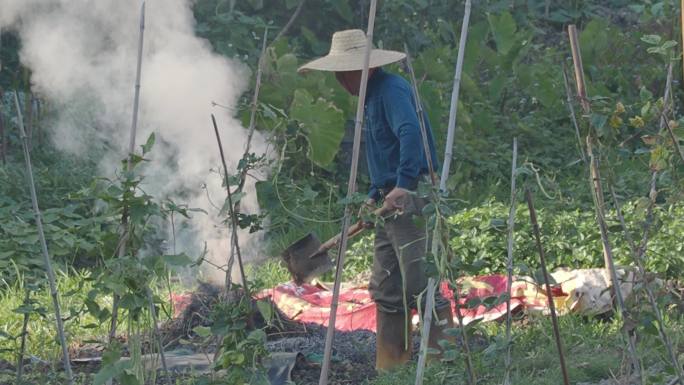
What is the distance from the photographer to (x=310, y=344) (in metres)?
5.52

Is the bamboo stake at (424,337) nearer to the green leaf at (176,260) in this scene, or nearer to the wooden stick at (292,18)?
the green leaf at (176,260)

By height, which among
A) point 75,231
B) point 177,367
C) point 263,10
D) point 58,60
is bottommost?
point 177,367

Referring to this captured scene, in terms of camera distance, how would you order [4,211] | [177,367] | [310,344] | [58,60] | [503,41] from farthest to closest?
1. [503,41]
2. [58,60]
3. [4,211]
4. [310,344]
5. [177,367]

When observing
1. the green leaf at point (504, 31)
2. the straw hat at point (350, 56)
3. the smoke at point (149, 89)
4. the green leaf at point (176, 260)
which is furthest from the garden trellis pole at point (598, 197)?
the green leaf at point (504, 31)

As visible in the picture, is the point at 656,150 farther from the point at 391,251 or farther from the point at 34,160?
the point at 34,160

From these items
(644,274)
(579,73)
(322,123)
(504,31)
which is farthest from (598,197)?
(504,31)

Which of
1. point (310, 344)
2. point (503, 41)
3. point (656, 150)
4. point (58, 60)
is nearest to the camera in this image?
point (656, 150)

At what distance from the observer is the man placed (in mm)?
4711

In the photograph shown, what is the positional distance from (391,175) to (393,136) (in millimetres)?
171

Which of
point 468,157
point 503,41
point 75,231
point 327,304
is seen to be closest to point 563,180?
point 468,157

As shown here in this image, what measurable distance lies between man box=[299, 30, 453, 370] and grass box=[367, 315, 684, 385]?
29 centimetres

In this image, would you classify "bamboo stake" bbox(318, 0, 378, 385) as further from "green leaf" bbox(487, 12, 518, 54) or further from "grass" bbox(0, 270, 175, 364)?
"green leaf" bbox(487, 12, 518, 54)

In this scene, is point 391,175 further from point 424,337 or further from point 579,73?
point 424,337

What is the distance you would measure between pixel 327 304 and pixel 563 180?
287 centimetres
